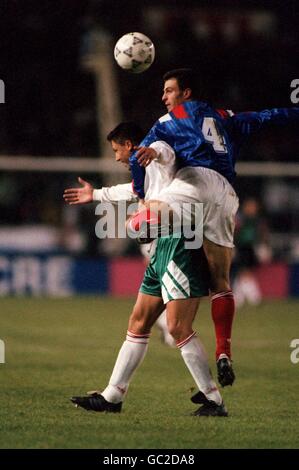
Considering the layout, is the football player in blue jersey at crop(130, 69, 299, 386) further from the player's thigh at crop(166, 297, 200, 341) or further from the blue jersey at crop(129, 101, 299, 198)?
the player's thigh at crop(166, 297, 200, 341)

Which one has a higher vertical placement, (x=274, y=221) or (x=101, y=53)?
(x=101, y=53)

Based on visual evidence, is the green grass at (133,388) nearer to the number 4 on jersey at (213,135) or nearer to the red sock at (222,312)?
the red sock at (222,312)

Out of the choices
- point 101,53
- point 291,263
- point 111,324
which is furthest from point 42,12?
point 111,324

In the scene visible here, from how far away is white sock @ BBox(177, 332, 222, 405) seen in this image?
273 inches

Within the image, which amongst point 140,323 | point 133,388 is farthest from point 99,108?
point 140,323

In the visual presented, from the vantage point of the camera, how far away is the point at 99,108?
24047 millimetres

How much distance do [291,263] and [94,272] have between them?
3.82 meters

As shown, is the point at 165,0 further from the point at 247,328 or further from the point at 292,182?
the point at 247,328

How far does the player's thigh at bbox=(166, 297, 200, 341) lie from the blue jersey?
795mm

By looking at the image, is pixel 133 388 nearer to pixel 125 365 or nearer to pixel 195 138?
pixel 125 365

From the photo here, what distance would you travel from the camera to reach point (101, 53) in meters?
23.8

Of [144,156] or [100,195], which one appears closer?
[144,156]

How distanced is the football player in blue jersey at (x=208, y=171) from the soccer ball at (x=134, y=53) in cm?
63

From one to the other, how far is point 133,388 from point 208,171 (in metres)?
2.30
